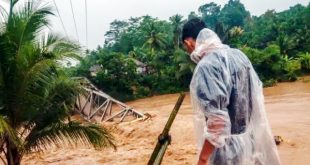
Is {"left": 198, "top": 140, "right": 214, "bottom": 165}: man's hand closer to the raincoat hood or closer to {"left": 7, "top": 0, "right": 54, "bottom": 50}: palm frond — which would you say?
the raincoat hood

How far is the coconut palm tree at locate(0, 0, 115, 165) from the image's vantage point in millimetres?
6336

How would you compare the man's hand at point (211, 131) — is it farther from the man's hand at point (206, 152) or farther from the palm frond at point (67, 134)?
the palm frond at point (67, 134)

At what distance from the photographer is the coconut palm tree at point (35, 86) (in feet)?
20.8

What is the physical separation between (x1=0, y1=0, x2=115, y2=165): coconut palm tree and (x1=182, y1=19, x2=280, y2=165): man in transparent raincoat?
396 centimetres

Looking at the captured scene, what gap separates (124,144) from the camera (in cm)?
1378

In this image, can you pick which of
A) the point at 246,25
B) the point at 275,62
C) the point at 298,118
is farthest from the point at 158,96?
the point at 246,25

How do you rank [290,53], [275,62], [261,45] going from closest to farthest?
[275,62] < [290,53] < [261,45]

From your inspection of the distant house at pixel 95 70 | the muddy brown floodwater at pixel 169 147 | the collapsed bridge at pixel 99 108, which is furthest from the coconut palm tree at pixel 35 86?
the distant house at pixel 95 70

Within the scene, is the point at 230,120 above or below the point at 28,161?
above

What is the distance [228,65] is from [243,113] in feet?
0.95

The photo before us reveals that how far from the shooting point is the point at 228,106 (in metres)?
2.49

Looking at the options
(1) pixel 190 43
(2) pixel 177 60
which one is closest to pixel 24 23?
(1) pixel 190 43

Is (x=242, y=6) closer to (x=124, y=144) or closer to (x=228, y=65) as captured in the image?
(x=124, y=144)

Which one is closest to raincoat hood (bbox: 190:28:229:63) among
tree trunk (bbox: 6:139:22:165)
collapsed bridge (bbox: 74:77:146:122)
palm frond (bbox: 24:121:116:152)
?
palm frond (bbox: 24:121:116:152)
